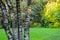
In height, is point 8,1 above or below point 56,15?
above

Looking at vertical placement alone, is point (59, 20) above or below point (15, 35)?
below

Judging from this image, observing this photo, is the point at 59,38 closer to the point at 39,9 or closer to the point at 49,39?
the point at 49,39

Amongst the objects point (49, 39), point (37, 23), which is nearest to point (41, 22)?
point (37, 23)

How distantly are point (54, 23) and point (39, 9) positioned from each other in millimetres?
1707


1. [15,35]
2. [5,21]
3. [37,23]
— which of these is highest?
[5,21]

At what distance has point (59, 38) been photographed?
41.9 ft

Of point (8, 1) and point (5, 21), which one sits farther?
point (8, 1)

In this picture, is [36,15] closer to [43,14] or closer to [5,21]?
[43,14]

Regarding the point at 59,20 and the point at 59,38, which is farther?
the point at 59,20

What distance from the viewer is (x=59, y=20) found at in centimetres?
1947

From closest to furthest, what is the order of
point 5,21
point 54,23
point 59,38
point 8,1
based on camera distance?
point 5,21, point 8,1, point 59,38, point 54,23

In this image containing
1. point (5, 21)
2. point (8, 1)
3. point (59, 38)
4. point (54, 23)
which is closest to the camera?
point (5, 21)

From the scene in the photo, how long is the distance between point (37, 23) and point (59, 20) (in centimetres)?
181

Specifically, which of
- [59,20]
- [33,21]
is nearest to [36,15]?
[33,21]
